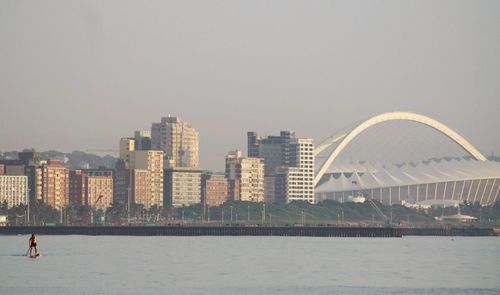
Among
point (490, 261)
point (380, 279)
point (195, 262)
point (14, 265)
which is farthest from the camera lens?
point (490, 261)

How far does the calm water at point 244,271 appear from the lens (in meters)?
98.9

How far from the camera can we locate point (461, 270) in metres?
123

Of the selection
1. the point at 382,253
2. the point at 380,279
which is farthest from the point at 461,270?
Answer: the point at 382,253

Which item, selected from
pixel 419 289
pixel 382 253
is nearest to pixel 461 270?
pixel 419 289

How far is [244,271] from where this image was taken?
388 ft

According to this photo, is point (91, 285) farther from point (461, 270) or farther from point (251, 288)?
point (461, 270)

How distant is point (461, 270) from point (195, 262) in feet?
84.0

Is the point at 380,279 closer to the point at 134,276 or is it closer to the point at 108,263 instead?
the point at 134,276

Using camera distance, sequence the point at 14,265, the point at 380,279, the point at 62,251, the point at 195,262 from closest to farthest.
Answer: the point at 380,279 < the point at 14,265 < the point at 195,262 < the point at 62,251

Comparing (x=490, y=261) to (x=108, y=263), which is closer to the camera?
(x=108, y=263)

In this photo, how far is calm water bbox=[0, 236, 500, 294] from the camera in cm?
9888

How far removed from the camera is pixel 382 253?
15862cm

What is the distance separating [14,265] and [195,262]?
1836cm

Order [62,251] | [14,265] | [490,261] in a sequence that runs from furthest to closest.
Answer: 1. [62,251]
2. [490,261]
3. [14,265]
